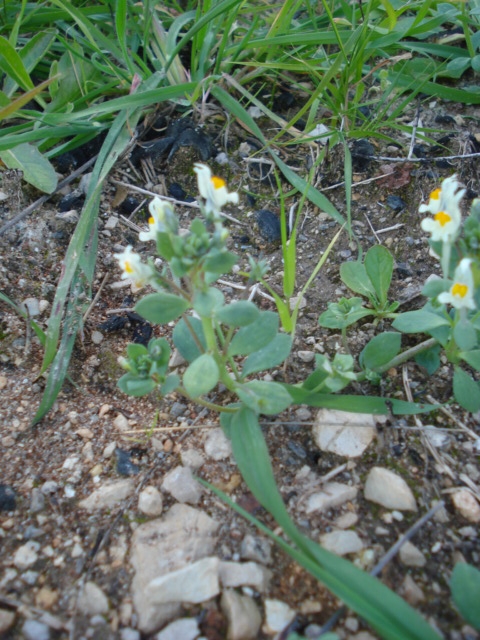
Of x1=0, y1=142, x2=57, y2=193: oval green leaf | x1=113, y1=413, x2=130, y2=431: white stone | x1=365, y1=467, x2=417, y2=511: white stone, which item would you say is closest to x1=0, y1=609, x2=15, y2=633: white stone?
x1=113, y1=413, x2=130, y2=431: white stone

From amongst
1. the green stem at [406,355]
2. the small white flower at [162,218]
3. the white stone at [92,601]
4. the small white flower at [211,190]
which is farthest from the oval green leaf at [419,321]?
the white stone at [92,601]

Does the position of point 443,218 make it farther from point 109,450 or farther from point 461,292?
point 109,450

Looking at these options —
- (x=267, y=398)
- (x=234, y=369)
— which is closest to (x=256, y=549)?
(x=267, y=398)

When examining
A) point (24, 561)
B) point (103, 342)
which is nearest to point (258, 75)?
point (103, 342)

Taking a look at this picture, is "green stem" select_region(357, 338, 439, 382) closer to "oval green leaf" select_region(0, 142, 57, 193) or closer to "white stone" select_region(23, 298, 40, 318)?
"white stone" select_region(23, 298, 40, 318)

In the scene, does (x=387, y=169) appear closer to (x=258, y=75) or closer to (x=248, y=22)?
(x=258, y=75)

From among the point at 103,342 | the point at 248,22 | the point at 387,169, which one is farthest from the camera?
the point at 248,22
